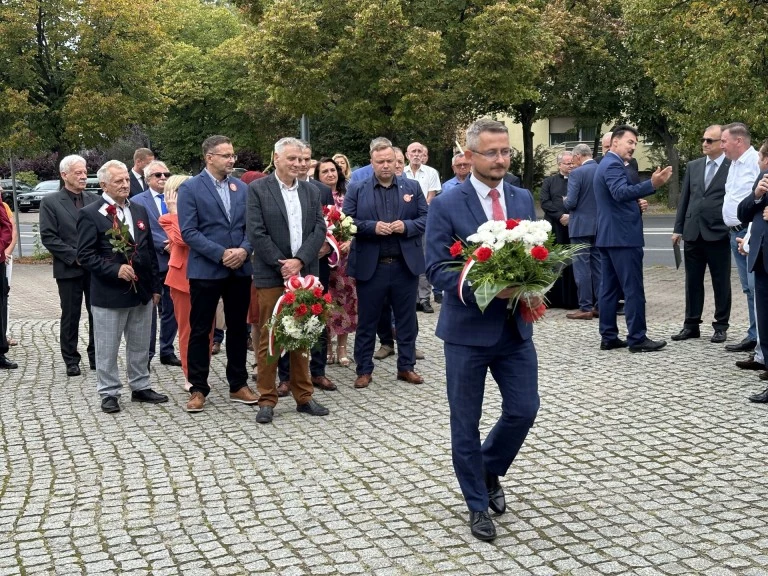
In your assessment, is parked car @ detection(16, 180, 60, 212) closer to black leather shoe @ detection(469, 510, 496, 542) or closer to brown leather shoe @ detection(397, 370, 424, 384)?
→ brown leather shoe @ detection(397, 370, 424, 384)

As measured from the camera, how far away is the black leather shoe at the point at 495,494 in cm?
592

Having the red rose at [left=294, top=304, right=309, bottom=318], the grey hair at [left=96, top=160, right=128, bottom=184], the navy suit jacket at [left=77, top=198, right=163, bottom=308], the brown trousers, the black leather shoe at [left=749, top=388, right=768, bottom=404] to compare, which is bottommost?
the black leather shoe at [left=749, top=388, right=768, bottom=404]

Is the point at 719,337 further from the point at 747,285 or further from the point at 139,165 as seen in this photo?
the point at 139,165

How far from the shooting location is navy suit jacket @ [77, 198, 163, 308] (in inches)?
352

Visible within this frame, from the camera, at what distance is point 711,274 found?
37.1ft

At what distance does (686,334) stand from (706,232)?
3.97 ft

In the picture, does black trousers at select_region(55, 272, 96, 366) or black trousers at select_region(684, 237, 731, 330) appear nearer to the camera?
black trousers at select_region(55, 272, 96, 366)

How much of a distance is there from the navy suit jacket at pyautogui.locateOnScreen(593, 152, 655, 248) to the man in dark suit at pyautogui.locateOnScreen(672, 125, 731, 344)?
0.79 m

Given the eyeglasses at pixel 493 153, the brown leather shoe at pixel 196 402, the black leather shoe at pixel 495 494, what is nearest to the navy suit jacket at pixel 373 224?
the brown leather shoe at pixel 196 402

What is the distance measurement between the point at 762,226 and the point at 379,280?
3.54m

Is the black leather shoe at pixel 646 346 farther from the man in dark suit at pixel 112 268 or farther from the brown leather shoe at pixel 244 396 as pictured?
the man in dark suit at pixel 112 268

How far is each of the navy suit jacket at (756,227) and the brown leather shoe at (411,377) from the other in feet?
10.6

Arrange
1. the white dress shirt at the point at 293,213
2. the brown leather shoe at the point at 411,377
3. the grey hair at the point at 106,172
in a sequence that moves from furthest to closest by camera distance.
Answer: the brown leather shoe at the point at 411,377 → the grey hair at the point at 106,172 → the white dress shirt at the point at 293,213

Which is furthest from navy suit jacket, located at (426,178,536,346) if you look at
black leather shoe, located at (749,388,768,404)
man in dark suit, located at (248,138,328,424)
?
black leather shoe, located at (749,388,768,404)
